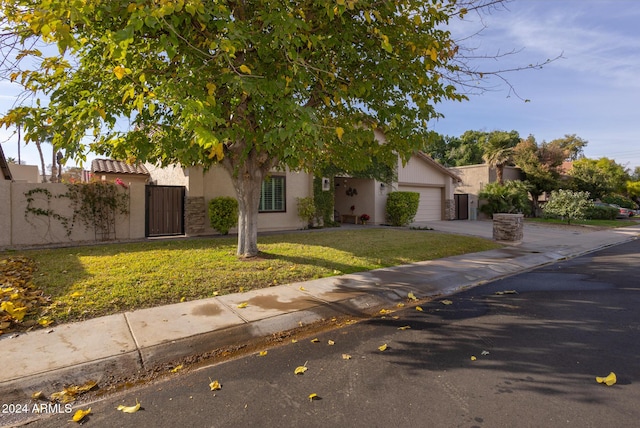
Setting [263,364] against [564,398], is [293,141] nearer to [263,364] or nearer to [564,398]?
[263,364]

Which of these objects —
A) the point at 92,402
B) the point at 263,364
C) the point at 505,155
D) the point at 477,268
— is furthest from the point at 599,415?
the point at 505,155

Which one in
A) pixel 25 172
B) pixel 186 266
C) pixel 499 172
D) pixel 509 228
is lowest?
pixel 186 266

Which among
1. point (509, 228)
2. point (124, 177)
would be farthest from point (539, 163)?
point (124, 177)

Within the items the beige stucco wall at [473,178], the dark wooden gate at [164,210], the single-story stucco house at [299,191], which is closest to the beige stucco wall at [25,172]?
the single-story stucco house at [299,191]

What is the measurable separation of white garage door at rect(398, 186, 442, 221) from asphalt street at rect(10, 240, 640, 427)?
56.4ft

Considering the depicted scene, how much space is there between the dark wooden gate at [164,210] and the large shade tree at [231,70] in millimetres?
4883

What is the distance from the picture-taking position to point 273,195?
14633 mm

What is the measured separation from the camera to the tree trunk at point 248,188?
8.07 metres

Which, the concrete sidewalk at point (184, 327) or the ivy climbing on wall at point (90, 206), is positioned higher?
the ivy climbing on wall at point (90, 206)

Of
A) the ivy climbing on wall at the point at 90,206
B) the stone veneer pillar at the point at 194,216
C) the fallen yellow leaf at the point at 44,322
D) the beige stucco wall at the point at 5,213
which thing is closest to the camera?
the fallen yellow leaf at the point at 44,322

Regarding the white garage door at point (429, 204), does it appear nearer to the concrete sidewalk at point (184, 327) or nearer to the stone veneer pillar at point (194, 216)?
the stone veneer pillar at point (194, 216)

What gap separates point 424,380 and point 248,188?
5.89 meters

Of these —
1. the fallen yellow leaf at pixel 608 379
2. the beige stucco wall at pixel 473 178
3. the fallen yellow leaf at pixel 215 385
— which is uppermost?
the beige stucco wall at pixel 473 178

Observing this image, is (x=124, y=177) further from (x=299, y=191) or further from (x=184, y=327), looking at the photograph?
(x=184, y=327)
